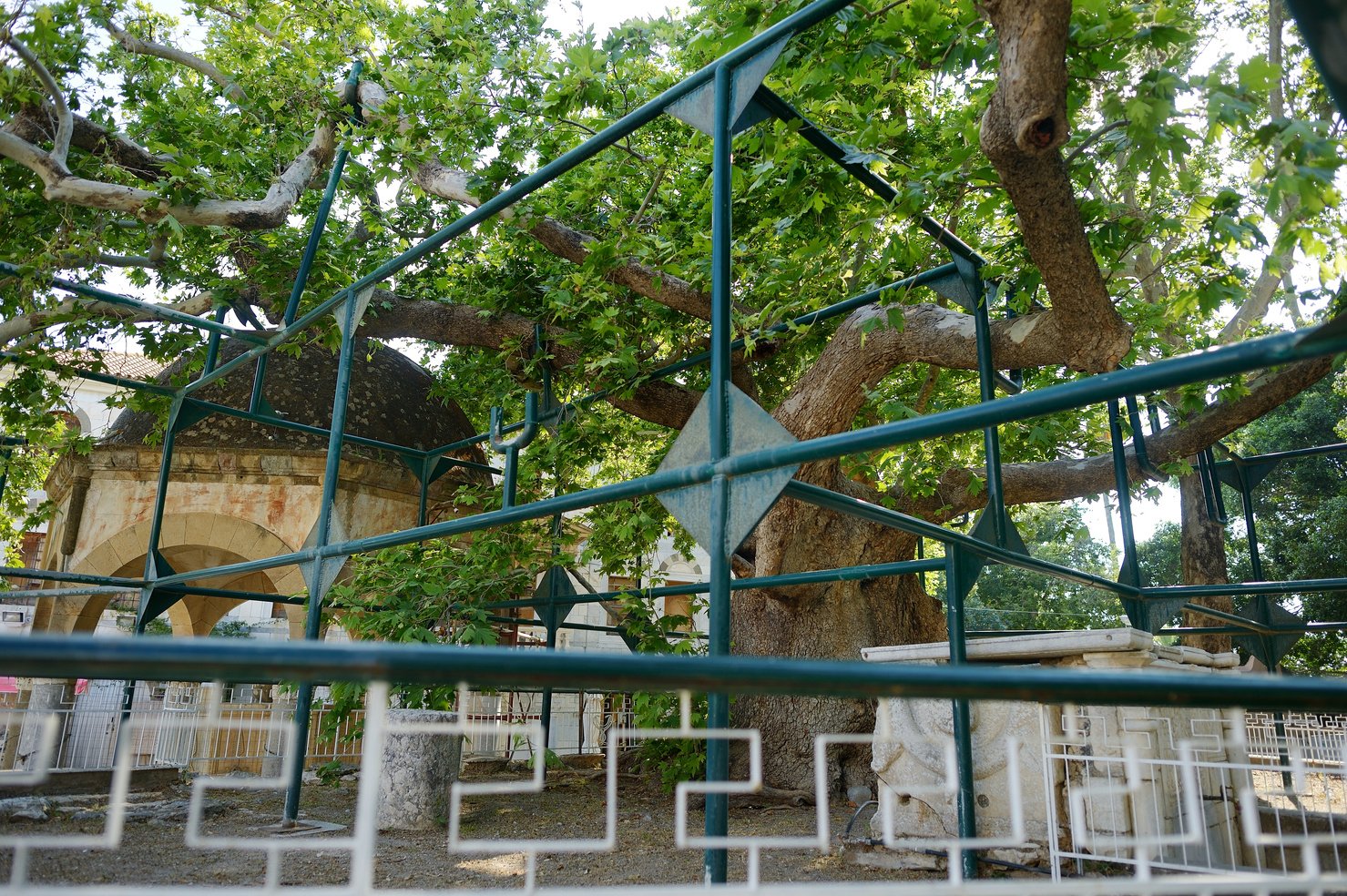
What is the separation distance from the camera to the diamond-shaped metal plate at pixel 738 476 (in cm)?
257

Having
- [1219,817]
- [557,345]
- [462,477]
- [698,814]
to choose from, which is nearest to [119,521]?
[462,477]

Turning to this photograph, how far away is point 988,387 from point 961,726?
171 cm

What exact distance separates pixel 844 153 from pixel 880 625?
186 inches

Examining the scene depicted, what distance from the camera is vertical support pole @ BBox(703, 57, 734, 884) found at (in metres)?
2.39

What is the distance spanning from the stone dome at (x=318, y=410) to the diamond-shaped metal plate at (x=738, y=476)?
294 inches

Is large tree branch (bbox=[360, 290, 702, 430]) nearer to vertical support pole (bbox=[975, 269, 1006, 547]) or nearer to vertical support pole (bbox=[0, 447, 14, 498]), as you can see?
vertical support pole (bbox=[0, 447, 14, 498])

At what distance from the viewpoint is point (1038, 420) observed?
293 inches

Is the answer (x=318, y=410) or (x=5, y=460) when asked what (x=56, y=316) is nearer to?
(x=5, y=460)

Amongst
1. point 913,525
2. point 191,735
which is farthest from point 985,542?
point 191,735

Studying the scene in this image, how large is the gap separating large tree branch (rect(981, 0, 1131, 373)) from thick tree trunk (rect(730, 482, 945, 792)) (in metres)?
2.96

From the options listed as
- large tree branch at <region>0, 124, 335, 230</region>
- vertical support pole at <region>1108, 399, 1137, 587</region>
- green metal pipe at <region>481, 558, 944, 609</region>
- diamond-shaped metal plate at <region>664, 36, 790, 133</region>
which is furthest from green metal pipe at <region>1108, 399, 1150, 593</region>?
large tree branch at <region>0, 124, 335, 230</region>

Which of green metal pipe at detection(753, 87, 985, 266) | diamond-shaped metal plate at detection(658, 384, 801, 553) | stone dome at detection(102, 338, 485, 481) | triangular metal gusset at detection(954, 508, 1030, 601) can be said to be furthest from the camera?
stone dome at detection(102, 338, 485, 481)

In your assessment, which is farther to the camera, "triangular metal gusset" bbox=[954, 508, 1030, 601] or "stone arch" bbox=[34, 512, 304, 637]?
"stone arch" bbox=[34, 512, 304, 637]

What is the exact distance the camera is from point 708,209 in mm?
7176
